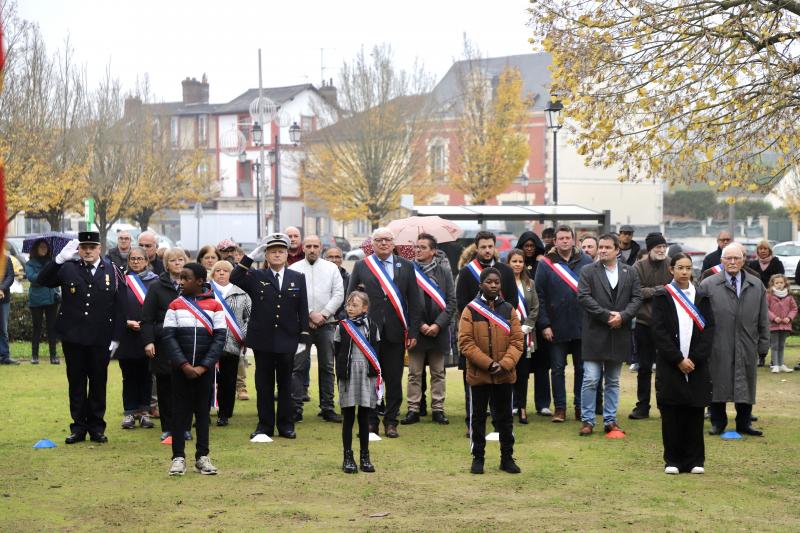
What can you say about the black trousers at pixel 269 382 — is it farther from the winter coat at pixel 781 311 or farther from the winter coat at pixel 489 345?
the winter coat at pixel 781 311

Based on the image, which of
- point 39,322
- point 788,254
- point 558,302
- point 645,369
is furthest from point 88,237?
point 788,254

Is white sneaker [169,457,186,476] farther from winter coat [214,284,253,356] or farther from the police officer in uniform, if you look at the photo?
winter coat [214,284,253,356]

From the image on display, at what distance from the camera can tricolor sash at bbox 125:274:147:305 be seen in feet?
38.5

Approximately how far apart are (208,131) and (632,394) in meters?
81.0

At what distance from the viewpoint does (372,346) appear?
32.0 ft

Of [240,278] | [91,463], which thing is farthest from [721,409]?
[91,463]


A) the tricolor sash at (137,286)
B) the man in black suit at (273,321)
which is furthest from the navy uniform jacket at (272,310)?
the tricolor sash at (137,286)

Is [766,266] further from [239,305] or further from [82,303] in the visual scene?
[82,303]

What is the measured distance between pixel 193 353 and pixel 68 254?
229 cm

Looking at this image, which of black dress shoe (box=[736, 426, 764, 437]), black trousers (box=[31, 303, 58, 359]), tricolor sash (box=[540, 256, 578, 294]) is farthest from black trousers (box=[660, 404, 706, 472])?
black trousers (box=[31, 303, 58, 359])

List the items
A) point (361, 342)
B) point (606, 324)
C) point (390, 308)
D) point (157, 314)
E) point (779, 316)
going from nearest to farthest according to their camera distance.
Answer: point (361, 342), point (157, 314), point (606, 324), point (390, 308), point (779, 316)

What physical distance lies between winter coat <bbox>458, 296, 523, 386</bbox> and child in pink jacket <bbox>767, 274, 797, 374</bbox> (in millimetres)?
8875

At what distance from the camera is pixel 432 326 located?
38.9 ft

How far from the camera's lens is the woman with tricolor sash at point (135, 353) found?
1145 cm
